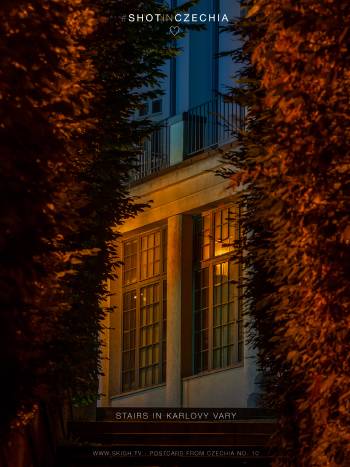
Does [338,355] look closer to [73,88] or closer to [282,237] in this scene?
[282,237]

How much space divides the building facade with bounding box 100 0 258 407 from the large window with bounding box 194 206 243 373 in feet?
0.07

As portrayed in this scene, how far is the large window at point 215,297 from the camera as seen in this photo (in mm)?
30562

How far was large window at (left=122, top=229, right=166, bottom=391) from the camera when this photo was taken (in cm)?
3300

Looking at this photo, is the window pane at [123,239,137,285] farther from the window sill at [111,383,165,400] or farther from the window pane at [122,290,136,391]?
the window sill at [111,383,165,400]

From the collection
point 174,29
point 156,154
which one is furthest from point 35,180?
point 156,154

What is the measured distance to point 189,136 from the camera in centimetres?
3228

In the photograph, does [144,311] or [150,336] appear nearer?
[150,336]

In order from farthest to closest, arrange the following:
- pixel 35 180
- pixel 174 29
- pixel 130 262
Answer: pixel 130 262 → pixel 174 29 → pixel 35 180

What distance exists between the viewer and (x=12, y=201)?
1268 centimetres

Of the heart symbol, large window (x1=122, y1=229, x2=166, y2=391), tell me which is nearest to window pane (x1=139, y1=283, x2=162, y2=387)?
large window (x1=122, y1=229, x2=166, y2=391)

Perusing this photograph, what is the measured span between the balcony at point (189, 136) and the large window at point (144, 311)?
151 centimetres


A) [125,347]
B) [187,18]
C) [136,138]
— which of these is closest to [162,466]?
[136,138]

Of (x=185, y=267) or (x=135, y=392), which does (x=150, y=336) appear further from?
(x=185, y=267)

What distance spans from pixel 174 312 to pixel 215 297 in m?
1.02
